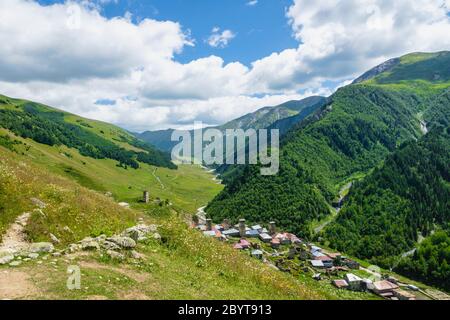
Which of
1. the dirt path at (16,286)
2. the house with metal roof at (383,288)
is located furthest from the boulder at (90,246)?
the house with metal roof at (383,288)

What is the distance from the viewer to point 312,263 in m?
123

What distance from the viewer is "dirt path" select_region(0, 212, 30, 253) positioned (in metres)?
19.8

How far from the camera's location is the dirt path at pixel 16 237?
19.8 metres

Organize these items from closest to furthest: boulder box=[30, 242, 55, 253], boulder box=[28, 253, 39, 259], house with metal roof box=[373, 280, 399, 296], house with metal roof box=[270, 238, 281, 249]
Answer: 1. boulder box=[28, 253, 39, 259]
2. boulder box=[30, 242, 55, 253]
3. house with metal roof box=[373, 280, 399, 296]
4. house with metal roof box=[270, 238, 281, 249]

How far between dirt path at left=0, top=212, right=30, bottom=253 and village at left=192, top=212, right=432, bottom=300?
68491mm

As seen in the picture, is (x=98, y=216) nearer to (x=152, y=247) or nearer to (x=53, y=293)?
(x=152, y=247)

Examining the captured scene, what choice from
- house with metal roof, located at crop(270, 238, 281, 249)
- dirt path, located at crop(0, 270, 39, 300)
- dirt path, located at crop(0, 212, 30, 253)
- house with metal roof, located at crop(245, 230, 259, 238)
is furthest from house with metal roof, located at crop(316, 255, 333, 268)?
dirt path, located at crop(0, 270, 39, 300)

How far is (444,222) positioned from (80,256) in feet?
729

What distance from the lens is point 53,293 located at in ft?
46.1

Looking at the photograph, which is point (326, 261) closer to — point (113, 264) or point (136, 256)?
point (136, 256)

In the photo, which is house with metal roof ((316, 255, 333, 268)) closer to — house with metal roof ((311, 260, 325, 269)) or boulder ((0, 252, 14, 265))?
house with metal roof ((311, 260, 325, 269))

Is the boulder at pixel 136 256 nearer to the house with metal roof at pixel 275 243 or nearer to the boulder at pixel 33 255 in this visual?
the boulder at pixel 33 255

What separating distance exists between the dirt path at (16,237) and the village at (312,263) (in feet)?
225

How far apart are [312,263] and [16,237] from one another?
115623 mm
